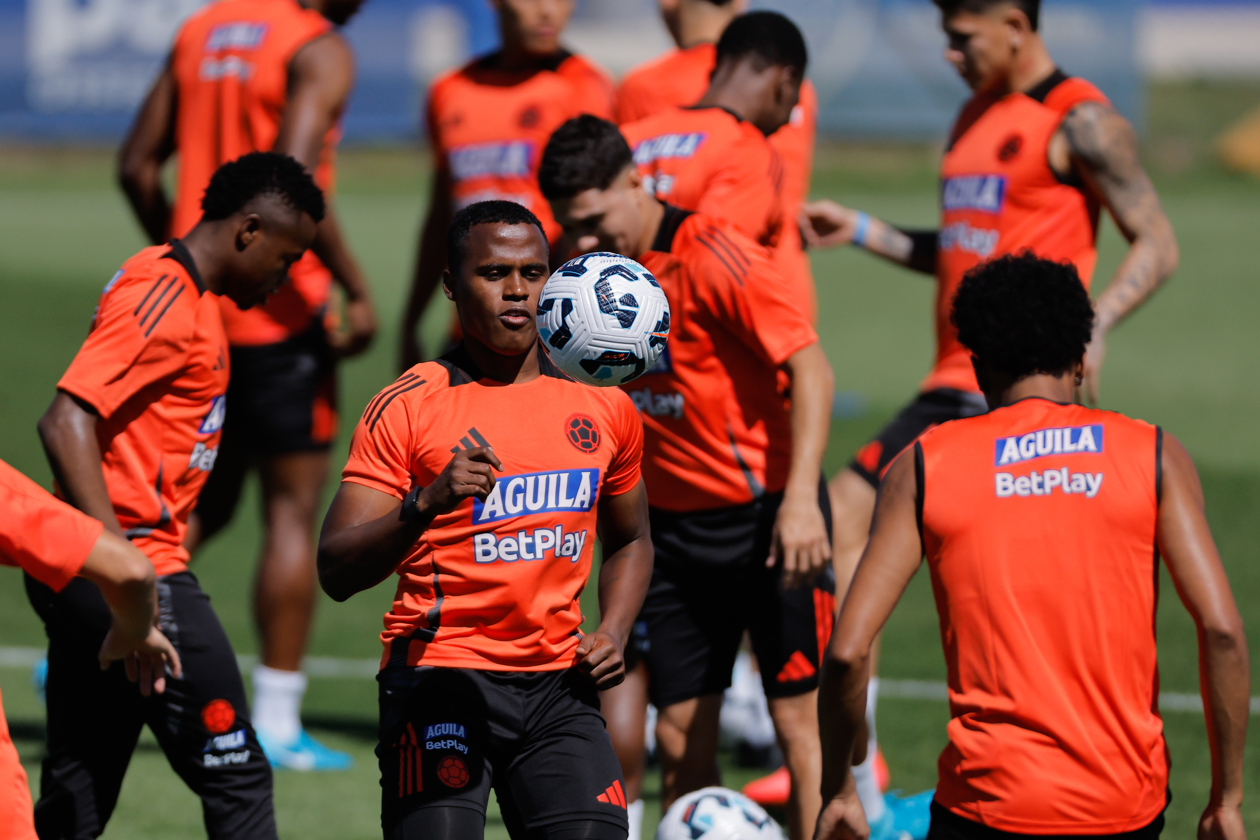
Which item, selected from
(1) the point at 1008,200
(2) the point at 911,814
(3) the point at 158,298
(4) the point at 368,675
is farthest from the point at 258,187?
(4) the point at 368,675

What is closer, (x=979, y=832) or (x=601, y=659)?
(x=979, y=832)

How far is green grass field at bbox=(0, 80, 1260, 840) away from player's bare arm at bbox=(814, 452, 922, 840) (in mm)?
2327

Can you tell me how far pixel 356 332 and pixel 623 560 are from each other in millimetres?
3166

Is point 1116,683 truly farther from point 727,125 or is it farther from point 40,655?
point 40,655

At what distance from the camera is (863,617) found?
3533 mm

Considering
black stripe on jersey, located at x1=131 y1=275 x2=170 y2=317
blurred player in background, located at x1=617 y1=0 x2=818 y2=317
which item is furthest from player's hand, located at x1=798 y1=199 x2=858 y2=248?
black stripe on jersey, located at x1=131 y1=275 x2=170 y2=317

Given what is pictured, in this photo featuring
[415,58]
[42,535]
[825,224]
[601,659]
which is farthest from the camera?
[415,58]

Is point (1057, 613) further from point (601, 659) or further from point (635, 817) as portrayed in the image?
point (635, 817)

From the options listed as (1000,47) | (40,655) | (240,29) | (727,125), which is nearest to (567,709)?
(727,125)

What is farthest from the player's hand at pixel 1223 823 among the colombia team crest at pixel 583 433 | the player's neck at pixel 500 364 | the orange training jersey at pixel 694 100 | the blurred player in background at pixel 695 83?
the blurred player in background at pixel 695 83

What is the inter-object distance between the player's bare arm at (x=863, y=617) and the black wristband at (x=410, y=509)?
982 millimetres

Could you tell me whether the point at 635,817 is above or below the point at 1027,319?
below

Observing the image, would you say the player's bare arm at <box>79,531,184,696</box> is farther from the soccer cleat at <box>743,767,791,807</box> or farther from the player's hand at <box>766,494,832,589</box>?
the soccer cleat at <box>743,767,791,807</box>

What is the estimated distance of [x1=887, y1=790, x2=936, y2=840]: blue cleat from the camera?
550 cm
